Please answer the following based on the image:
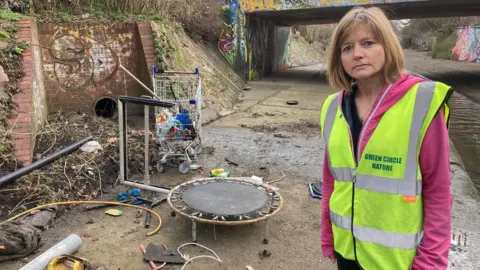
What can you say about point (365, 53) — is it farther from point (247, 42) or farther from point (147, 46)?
point (247, 42)

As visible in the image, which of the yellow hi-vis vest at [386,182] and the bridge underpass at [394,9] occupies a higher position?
the bridge underpass at [394,9]

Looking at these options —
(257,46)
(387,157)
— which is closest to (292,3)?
(257,46)

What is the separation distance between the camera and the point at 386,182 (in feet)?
5.14

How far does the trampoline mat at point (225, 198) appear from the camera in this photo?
3803mm

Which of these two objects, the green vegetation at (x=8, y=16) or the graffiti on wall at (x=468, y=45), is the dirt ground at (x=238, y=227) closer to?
the green vegetation at (x=8, y=16)

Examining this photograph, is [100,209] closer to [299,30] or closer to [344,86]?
[344,86]

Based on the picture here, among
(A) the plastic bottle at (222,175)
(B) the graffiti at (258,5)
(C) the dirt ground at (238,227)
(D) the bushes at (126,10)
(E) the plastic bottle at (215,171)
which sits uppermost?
(B) the graffiti at (258,5)

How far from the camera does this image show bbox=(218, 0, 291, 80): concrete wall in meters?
15.1

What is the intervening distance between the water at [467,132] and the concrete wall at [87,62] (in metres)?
7.01

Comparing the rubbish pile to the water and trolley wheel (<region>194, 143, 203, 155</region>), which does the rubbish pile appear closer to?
trolley wheel (<region>194, 143, 203, 155</region>)

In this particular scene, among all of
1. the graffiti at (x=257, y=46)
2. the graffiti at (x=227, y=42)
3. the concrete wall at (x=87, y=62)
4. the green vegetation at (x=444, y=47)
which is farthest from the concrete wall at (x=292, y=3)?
the green vegetation at (x=444, y=47)

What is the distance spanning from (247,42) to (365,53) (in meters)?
15.6

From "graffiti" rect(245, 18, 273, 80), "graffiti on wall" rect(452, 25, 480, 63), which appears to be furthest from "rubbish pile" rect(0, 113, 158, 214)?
"graffiti on wall" rect(452, 25, 480, 63)

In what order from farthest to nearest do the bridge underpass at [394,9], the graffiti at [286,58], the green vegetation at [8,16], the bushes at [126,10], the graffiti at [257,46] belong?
the graffiti at [286,58] < the graffiti at [257,46] < the bridge underpass at [394,9] < the bushes at [126,10] < the green vegetation at [8,16]
